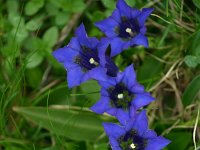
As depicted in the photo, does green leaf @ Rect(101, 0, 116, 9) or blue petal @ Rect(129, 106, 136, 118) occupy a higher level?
green leaf @ Rect(101, 0, 116, 9)

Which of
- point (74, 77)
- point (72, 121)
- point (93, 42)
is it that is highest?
point (93, 42)

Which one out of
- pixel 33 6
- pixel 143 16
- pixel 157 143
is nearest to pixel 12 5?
pixel 33 6

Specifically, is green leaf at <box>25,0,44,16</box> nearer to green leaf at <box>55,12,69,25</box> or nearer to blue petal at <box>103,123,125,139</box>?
green leaf at <box>55,12,69,25</box>

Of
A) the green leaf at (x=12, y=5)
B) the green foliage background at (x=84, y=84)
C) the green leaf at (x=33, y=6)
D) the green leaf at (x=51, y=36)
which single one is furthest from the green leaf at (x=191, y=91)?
the green leaf at (x=12, y=5)

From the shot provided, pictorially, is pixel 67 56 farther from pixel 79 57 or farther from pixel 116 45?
pixel 116 45

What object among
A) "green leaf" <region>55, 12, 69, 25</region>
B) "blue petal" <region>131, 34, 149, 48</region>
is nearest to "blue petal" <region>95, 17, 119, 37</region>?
"blue petal" <region>131, 34, 149, 48</region>

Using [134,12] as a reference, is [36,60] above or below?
below
